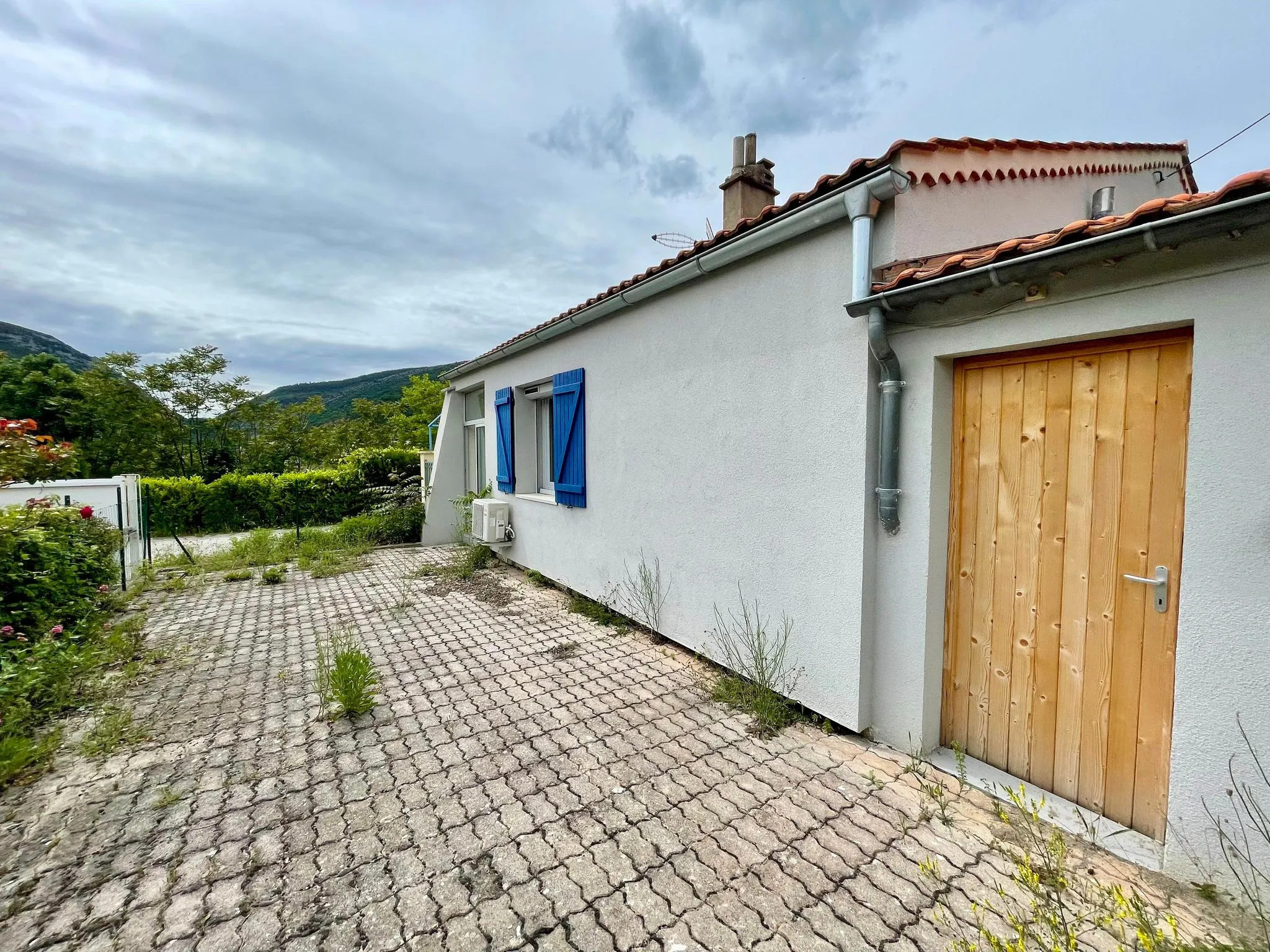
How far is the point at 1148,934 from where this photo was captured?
1646 millimetres

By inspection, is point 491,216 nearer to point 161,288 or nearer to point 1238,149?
point 1238,149

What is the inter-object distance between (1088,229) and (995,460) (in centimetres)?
118

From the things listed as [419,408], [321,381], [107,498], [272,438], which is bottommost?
[107,498]

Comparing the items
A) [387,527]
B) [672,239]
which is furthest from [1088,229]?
[387,527]

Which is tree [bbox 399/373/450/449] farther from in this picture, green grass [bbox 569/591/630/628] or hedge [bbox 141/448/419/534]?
green grass [bbox 569/591/630/628]

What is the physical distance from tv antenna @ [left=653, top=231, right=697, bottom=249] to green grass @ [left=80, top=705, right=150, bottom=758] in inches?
258

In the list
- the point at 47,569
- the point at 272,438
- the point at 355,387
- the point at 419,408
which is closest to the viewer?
the point at 47,569

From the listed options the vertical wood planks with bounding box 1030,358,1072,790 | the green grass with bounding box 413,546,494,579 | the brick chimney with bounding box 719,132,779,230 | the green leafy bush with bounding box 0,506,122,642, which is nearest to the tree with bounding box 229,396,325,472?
the green grass with bounding box 413,546,494,579

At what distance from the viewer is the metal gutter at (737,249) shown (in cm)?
305

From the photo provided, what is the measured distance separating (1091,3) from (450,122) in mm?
7633

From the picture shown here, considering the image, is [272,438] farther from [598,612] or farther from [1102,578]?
[1102,578]

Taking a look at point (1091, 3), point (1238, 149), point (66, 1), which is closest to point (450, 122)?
point (66, 1)

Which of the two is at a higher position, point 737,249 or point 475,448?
point 737,249

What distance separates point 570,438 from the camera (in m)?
6.37
